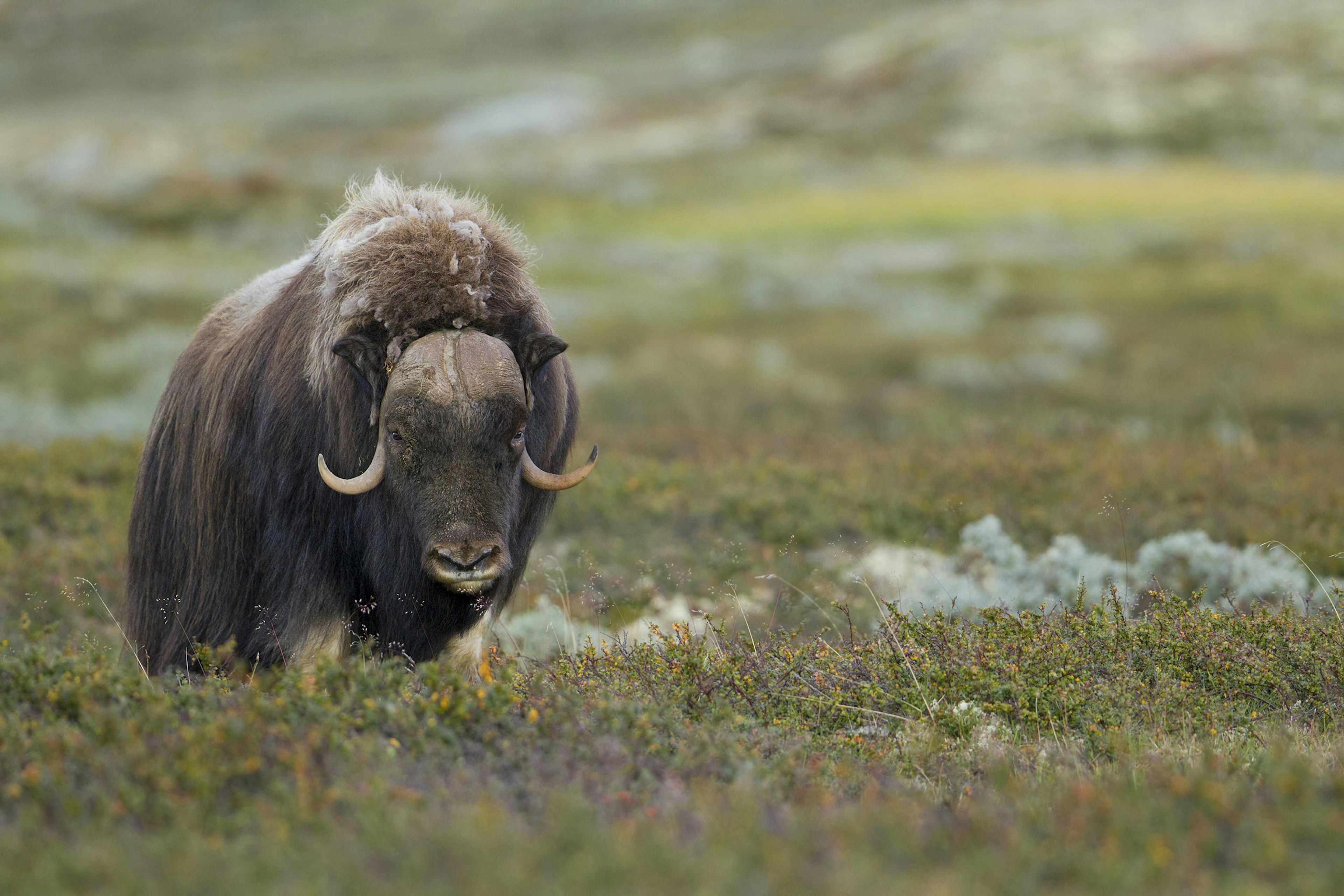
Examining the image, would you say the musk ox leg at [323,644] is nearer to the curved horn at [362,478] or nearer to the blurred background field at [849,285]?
the curved horn at [362,478]

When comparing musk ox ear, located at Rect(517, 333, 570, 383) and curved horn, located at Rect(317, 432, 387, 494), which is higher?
musk ox ear, located at Rect(517, 333, 570, 383)

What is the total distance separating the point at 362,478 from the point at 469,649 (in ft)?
3.19

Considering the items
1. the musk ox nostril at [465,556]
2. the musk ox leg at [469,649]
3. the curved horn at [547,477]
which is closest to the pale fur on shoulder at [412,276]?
the curved horn at [547,477]

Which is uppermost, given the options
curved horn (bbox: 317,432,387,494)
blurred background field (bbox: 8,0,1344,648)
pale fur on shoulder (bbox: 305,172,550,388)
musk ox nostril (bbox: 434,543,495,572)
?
pale fur on shoulder (bbox: 305,172,550,388)

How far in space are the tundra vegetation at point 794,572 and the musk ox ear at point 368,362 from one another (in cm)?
98

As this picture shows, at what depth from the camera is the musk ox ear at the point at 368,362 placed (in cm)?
455

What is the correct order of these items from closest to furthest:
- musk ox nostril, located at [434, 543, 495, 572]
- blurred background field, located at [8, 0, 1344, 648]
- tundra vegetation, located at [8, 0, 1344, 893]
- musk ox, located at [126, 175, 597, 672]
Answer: tundra vegetation, located at [8, 0, 1344, 893]
musk ox nostril, located at [434, 543, 495, 572]
musk ox, located at [126, 175, 597, 672]
blurred background field, located at [8, 0, 1344, 648]

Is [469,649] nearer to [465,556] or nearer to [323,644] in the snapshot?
[323,644]

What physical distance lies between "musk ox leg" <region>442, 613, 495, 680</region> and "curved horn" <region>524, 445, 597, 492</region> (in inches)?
24.1

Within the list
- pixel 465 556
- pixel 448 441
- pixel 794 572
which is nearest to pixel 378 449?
pixel 448 441

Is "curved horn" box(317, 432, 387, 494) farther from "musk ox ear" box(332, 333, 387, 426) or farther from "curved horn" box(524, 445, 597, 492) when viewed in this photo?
"curved horn" box(524, 445, 597, 492)

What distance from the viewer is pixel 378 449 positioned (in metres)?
4.61

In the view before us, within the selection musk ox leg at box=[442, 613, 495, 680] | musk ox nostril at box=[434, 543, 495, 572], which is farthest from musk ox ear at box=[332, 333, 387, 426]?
musk ox leg at box=[442, 613, 495, 680]

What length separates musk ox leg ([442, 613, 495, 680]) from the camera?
5070mm
